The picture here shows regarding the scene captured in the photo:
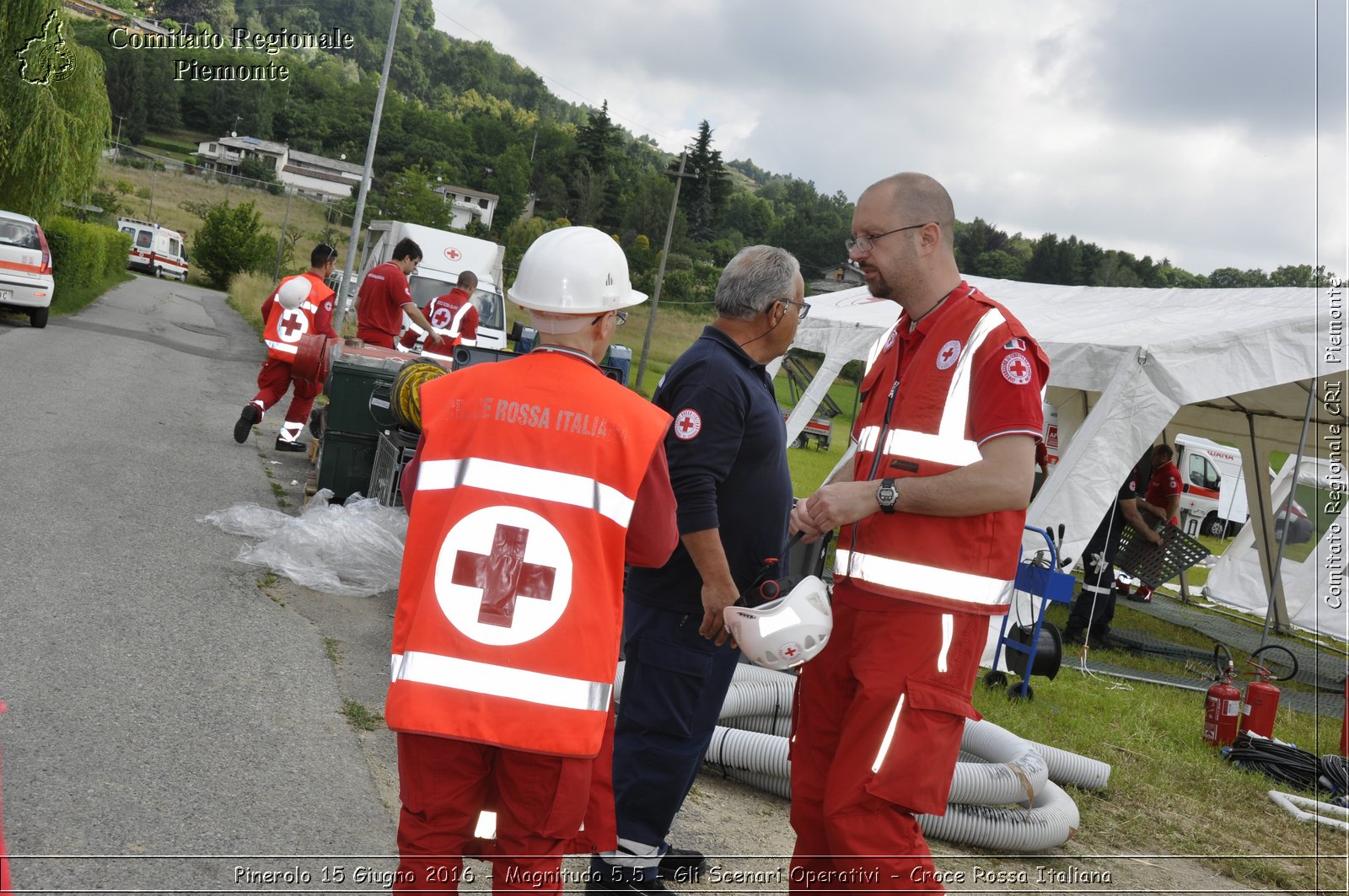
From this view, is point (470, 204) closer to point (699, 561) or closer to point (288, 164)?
point (288, 164)

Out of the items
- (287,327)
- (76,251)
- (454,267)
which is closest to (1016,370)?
(287,327)

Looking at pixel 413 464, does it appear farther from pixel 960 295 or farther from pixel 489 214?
pixel 489 214

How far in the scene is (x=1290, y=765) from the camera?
22.5ft

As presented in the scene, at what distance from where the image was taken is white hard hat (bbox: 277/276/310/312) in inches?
426

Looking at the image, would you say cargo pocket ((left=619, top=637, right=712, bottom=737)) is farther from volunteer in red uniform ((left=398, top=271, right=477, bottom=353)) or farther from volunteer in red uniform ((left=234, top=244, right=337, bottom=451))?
volunteer in red uniform ((left=398, top=271, right=477, bottom=353))

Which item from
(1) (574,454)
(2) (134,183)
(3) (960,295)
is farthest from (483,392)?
(2) (134,183)

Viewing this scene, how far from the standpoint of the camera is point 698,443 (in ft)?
11.3

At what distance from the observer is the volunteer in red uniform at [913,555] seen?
9.21 ft

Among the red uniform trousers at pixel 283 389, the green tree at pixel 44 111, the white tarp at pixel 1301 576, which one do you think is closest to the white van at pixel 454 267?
the red uniform trousers at pixel 283 389

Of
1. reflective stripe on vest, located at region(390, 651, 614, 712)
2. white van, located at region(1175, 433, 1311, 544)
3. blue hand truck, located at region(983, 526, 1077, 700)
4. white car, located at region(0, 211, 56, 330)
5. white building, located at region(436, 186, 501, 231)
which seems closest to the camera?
reflective stripe on vest, located at region(390, 651, 614, 712)

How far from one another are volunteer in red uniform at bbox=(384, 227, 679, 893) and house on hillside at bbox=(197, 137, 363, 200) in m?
119

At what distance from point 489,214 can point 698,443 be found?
121 meters

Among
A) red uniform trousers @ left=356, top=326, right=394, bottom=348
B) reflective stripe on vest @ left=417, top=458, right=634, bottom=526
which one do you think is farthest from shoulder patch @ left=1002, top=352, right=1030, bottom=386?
red uniform trousers @ left=356, top=326, right=394, bottom=348

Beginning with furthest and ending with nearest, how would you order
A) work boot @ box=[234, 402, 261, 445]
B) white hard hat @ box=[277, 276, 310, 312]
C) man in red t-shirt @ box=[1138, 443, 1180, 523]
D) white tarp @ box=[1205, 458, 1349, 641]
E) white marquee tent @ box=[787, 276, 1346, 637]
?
white tarp @ box=[1205, 458, 1349, 641] < man in red t-shirt @ box=[1138, 443, 1180, 523] < work boot @ box=[234, 402, 261, 445] < white hard hat @ box=[277, 276, 310, 312] < white marquee tent @ box=[787, 276, 1346, 637]
